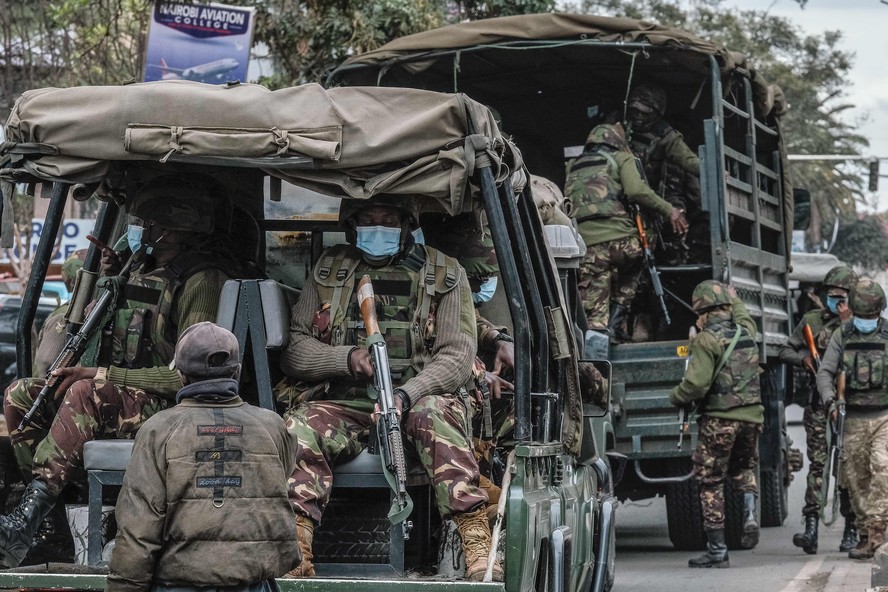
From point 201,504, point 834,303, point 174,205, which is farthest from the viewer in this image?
point 834,303

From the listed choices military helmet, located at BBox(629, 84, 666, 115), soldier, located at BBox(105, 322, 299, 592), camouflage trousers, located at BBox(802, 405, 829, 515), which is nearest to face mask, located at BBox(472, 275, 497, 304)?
soldier, located at BBox(105, 322, 299, 592)

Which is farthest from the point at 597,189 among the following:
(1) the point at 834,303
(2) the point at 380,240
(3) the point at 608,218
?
(2) the point at 380,240

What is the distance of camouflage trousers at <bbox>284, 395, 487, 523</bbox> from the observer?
5348mm

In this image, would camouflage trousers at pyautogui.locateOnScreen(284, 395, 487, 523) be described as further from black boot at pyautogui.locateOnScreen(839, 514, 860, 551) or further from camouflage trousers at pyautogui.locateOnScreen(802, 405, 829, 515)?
camouflage trousers at pyautogui.locateOnScreen(802, 405, 829, 515)

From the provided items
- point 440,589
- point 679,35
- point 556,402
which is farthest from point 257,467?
point 679,35

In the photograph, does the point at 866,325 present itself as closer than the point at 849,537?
Yes

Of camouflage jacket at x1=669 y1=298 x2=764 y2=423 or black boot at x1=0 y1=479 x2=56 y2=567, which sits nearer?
black boot at x1=0 y1=479 x2=56 y2=567

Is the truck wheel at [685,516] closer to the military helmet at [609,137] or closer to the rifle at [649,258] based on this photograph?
the rifle at [649,258]

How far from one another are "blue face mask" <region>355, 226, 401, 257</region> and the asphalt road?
4049mm

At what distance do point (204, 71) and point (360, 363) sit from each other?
1079 centimetres

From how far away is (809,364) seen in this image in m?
11.5

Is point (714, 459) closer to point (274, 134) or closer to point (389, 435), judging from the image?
point (389, 435)

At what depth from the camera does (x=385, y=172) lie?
17.9ft

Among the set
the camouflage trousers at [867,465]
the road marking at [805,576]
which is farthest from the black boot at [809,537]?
the camouflage trousers at [867,465]
